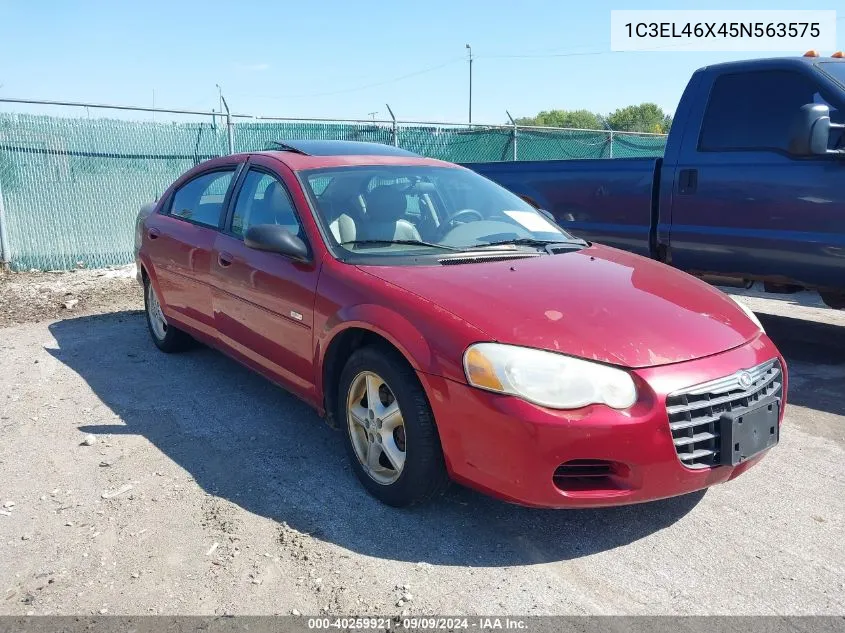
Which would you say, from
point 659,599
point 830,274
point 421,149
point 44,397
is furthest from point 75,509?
point 421,149

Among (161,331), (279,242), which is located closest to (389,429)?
(279,242)

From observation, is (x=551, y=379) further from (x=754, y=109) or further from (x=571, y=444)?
(x=754, y=109)

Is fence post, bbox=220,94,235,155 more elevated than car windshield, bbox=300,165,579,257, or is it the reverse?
fence post, bbox=220,94,235,155

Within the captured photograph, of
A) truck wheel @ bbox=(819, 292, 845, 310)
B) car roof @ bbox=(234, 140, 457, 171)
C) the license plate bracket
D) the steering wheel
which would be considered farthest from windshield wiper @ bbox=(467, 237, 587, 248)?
truck wheel @ bbox=(819, 292, 845, 310)

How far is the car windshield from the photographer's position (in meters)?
3.67

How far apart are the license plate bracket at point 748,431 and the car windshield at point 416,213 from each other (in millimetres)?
1449

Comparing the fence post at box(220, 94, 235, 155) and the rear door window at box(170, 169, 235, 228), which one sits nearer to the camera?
the rear door window at box(170, 169, 235, 228)

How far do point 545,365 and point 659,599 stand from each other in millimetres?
916

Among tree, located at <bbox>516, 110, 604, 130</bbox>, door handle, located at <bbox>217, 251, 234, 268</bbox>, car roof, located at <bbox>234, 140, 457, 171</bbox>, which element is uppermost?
tree, located at <bbox>516, 110, 604, 130</bbox>

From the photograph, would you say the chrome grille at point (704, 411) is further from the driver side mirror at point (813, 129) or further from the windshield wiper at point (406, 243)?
the driver side mirror at point (813, 129)

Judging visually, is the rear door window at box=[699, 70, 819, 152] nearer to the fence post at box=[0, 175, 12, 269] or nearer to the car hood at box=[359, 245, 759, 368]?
the car hood at box=[359, 245, 759, 368]

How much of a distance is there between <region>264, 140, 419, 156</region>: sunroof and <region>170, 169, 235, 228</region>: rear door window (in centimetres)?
42

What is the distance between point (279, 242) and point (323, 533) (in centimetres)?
142

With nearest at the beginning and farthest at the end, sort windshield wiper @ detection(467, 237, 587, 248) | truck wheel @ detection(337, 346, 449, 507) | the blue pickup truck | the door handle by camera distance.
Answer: truck wheel @ detection(337, 346, 449, 507) → windshield wiper @ detection(467, 237, 587, 248) → the door handle → the blue pickup truck
